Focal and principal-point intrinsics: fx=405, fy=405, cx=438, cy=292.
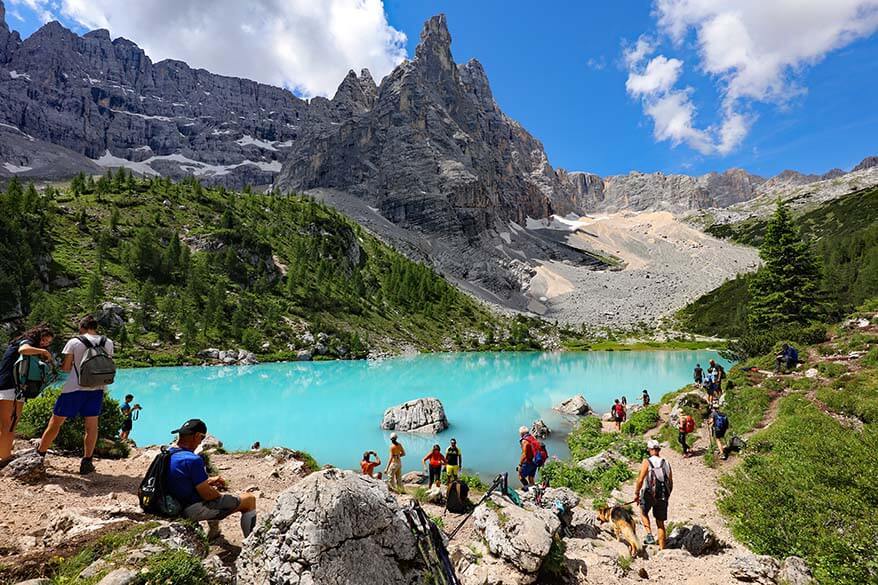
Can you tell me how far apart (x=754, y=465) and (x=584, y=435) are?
11.7 metres

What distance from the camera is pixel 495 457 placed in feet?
70.8

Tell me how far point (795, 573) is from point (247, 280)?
81076 mm

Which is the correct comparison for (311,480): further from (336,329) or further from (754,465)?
(336,329)

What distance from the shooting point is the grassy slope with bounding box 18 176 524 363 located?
56938 mm

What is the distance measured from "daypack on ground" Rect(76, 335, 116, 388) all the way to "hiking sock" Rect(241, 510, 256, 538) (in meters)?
3.88

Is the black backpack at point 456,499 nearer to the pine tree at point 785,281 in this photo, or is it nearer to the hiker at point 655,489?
the hiker at point 655,489

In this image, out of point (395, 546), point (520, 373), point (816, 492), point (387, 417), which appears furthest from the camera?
point (520, 373)

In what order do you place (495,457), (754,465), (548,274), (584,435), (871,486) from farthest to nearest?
(548,274)
(584,435)
(495,457)
(754,465)
(871,486)

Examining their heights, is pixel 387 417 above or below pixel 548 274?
below

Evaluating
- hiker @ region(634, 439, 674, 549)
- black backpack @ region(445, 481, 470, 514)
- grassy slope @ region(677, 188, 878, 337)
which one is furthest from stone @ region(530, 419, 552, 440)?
grassy slope @ region(677, 188, 878, 337)

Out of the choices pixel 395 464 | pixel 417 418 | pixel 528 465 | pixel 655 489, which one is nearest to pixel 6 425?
pixel 395 464

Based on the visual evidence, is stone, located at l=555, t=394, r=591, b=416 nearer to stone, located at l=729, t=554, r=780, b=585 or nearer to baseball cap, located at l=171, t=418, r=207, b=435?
stone, located at l=729, t=554, r=780, b=585

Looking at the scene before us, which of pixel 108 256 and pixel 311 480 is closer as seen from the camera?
pixel 311 480

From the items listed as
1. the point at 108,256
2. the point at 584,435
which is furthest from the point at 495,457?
the point at 108,256
